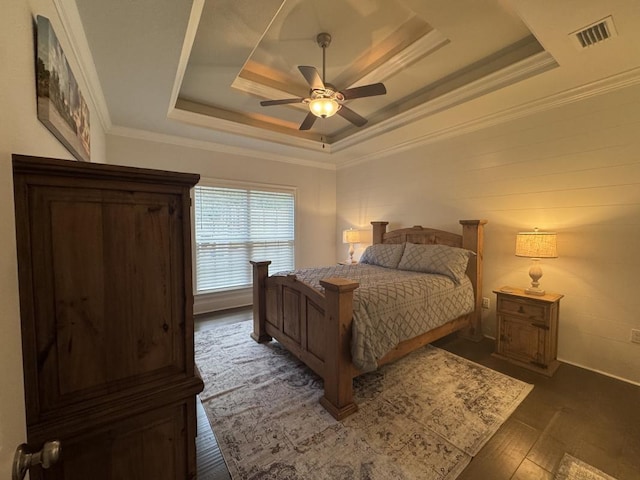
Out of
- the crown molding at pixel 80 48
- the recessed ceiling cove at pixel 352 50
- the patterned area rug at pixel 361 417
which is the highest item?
the recessed ceiling cove at pixel 352 50

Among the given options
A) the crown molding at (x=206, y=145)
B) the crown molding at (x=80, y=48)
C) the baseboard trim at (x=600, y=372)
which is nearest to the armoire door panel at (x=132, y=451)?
the crown molding at (x=80, y=48)

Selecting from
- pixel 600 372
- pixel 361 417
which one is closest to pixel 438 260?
pixel 600 372

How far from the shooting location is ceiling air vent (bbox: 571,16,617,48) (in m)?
1.75

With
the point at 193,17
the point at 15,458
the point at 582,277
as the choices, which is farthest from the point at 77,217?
the point at 582,277

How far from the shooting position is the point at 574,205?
2.60m

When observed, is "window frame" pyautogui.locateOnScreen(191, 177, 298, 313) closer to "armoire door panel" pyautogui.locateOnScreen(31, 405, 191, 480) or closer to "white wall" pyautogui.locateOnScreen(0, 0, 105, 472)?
"white wall" pyautogui.locateOnScreen(0, 0, 105, 472)

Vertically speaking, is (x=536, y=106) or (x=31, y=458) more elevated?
(x=536, y=106)

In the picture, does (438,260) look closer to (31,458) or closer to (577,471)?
(577,471)

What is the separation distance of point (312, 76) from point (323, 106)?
0.30 meters

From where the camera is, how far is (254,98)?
3.22m

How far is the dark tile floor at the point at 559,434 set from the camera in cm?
151

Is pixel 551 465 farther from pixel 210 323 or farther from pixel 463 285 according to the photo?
pixel 210 323

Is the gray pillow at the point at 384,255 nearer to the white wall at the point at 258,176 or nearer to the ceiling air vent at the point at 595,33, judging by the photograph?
the white wall at the point at 258,176

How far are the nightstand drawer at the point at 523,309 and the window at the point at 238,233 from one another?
326 centimetres
